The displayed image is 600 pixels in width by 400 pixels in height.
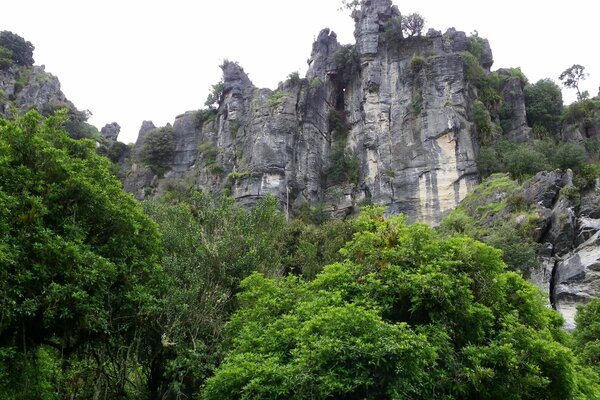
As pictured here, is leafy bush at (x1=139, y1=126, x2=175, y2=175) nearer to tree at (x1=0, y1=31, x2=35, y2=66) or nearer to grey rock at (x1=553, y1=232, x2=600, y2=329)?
tree at (x1=0, y1=31, x2=35, y2=66)

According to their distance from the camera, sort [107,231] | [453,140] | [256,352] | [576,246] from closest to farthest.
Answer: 1. [256,352]
2. [107,231]
3. [576,246]
4. [453,140]

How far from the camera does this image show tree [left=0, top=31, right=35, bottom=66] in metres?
54.7

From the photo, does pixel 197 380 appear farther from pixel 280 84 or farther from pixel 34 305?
pixel 280 84

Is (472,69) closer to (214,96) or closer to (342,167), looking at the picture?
(342,167)

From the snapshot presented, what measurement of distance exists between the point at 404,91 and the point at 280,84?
10526 mm

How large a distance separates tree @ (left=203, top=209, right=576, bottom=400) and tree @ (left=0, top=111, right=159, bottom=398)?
134 inches

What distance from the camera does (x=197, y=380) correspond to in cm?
1600

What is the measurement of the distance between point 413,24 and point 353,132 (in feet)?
34.3

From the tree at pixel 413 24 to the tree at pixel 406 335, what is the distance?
115 feet

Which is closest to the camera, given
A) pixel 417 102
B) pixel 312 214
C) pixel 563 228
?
pixel 563 228

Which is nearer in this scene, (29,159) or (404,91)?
(29,159)

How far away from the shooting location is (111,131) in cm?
6019

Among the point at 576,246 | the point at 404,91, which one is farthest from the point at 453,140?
the point at 576,246

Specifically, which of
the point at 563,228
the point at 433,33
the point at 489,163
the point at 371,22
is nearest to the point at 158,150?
the point at 371,22
